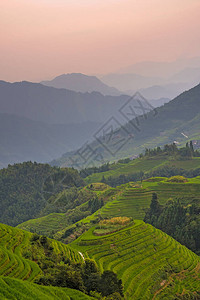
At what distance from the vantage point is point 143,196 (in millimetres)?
70438

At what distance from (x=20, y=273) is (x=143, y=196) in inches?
2068

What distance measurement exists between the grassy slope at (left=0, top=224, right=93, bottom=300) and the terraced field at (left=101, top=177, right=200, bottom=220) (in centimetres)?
3114

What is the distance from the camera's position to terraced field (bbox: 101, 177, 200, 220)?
211 ft

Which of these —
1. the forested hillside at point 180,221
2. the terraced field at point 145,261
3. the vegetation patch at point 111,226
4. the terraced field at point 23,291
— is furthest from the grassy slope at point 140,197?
the terraced field at point 23,291

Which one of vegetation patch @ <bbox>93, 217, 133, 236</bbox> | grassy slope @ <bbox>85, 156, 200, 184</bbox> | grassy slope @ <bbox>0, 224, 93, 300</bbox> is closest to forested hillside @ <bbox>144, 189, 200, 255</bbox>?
vegetation patch @ <bbox>93, 217, 133, 236</bbox>

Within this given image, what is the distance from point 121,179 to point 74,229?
226ft

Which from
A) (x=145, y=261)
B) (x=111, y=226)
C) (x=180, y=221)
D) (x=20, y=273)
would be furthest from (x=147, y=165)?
(x=20, y=273)

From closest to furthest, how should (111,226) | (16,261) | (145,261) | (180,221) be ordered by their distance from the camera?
1. (16,261)
2. (145,261)
3. (111,226)
4. (180,221)

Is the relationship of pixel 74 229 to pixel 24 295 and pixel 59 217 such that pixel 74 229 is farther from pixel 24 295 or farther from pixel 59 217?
pixel 24 295

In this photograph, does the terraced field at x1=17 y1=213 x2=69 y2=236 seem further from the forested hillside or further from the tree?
the tree

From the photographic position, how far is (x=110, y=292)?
22359 mm

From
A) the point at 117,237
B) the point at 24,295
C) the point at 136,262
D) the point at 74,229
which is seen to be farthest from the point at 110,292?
the point at 74,229

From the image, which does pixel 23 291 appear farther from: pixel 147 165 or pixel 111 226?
pixel 147 165

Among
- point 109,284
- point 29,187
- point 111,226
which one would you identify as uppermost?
point 29,187
